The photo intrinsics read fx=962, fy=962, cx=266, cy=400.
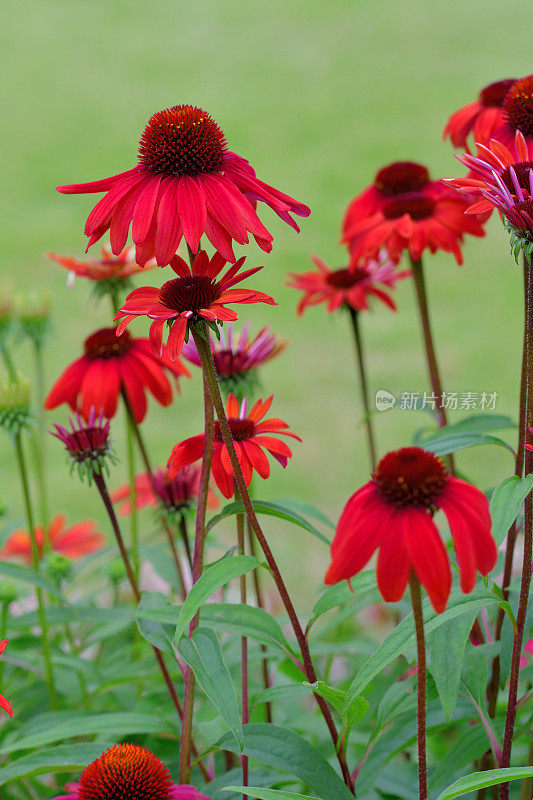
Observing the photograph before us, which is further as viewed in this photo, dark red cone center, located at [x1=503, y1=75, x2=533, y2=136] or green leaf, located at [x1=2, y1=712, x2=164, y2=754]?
dark red cone center, located at [x1=503, y1=75, x2=533, y2=136]

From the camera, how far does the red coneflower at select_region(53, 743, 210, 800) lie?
0.63 metres

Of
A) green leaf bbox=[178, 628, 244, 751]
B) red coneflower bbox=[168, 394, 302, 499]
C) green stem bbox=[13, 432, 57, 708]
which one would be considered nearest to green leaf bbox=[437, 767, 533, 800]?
green leaf bbox=[178, 628, 244, 751]

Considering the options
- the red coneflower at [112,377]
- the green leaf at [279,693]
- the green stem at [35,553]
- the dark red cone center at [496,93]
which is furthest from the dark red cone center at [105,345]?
the dark red cone center at [496,93]

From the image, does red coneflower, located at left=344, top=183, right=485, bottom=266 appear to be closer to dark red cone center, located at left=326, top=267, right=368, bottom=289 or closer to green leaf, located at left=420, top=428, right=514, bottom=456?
dark red cone center, located at left=326, top=267, right=368, bottom=289

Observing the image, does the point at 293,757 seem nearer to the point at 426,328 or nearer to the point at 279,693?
the point at 279,693

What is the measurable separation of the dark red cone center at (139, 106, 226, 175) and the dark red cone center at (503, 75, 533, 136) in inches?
12.4

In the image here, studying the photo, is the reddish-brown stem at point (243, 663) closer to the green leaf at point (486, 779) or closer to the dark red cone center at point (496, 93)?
the green leaf at point (486, 779)

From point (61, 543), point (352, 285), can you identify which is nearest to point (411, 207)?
point (352, 285)

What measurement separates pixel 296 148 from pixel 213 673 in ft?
11.7

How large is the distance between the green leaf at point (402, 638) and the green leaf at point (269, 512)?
0.09 m

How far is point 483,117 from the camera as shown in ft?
3.17

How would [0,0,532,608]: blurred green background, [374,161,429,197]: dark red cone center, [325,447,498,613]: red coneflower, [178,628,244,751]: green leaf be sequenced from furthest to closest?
[0,0,532,608]: blurred green background < [374,161,429,197]: dark red cone center < [178,628,244,751]: green leaf < [325,447,498,613]: red coneflower

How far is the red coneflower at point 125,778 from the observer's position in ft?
2.07

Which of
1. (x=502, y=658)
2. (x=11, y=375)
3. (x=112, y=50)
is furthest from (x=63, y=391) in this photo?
(x=112, y=50)
